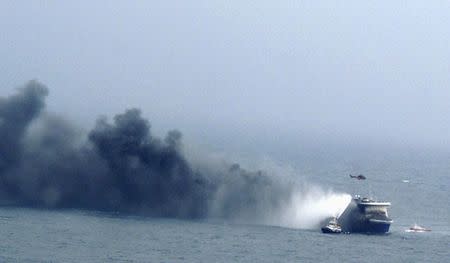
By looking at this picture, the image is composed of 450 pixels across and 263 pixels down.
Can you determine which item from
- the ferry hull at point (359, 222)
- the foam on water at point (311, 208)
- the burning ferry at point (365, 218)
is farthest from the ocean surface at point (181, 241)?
the foam on water at point (311, 208)

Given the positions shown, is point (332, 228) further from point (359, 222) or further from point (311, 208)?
point (311, 208)

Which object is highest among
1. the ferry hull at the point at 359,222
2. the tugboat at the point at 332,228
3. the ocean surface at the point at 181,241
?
the ferry hull at the point at 359,222

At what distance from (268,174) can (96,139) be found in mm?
25704

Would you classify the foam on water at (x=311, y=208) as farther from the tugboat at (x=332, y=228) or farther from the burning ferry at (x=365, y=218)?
the tugboat at (x=332, y=228)

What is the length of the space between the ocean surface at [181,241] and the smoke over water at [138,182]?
15.5 ft

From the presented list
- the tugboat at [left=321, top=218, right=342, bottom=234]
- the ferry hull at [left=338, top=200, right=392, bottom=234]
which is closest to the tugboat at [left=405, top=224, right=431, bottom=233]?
the ferry hull at [left=338, top=200, right=392, bottom=234]

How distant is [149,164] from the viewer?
533ft

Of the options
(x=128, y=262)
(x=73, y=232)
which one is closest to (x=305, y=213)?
(x=73, y=232)

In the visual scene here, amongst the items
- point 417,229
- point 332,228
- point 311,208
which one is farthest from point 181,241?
point 417,229

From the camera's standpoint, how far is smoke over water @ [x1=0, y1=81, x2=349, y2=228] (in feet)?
511

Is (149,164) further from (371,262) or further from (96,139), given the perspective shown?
(371,262)

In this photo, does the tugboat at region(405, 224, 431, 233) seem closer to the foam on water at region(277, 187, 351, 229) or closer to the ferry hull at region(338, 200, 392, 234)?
the ferry hull at region(338, 200, 392, 234)

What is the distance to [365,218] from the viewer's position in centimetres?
14912

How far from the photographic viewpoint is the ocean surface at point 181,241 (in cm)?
11950
